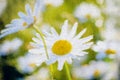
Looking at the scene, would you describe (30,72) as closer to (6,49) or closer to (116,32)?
(6,49)

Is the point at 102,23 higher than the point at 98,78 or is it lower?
higher

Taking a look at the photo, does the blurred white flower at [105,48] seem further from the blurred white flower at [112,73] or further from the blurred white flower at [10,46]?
the blurred white flower at [10,46]

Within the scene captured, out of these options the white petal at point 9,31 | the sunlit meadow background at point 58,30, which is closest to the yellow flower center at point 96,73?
the sunlit meadow background at point 58,30

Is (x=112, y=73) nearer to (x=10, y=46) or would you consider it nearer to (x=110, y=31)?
(x=110, y=31)

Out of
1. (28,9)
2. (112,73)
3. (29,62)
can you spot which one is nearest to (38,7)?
(28,9)

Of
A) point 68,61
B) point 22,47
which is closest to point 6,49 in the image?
point 22,47

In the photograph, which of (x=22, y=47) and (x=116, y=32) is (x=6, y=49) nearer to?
(x=22, y=47)
